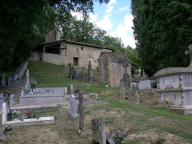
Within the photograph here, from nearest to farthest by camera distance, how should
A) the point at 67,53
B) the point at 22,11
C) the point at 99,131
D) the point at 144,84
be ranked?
1. the point at 22,11
2. the point at 99,131
3. the point at 144,84
4. the point at 67,53

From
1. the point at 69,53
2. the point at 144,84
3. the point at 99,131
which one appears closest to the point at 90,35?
the point at 69,53

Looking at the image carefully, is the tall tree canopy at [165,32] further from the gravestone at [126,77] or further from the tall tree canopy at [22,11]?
the tall tree canopy at [22,11]

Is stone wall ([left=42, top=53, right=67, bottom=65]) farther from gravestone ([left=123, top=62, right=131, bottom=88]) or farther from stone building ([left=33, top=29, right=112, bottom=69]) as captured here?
gravestone ([left=123, top=62, right=131, bottom=88])

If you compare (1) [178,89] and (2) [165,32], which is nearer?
(1) [178,89]

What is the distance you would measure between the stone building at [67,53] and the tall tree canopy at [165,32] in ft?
48.0

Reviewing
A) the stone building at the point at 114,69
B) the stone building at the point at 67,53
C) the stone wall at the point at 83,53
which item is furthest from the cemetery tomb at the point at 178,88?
the stone wall at the point at 83,53

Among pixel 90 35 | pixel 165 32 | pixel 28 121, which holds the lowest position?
pixel 28 121

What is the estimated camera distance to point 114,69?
3772 centimetres

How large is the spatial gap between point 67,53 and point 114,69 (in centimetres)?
1684

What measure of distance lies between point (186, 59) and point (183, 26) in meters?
3.56

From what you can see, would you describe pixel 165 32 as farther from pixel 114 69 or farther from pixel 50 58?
pixel 50 58

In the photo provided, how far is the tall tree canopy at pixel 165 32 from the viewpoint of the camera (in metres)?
28.2

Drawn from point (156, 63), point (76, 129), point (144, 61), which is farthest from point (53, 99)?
point (144, 61)

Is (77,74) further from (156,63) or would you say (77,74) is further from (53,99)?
(53,99)
